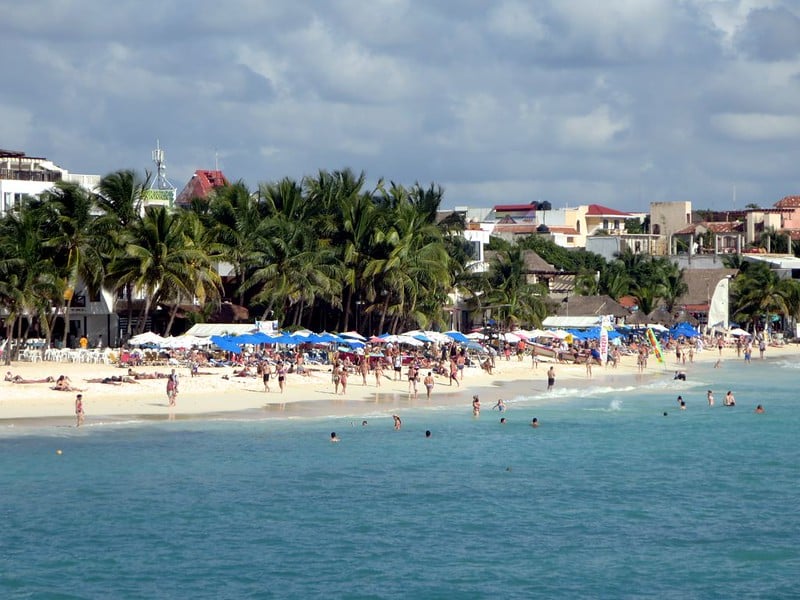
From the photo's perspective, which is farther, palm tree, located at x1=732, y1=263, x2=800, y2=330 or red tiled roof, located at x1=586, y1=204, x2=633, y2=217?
red tiled roof, located at x1=586, y1=204, x2=633, y2=217

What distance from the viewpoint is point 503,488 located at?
29.2 m

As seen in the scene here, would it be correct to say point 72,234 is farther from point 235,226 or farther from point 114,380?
point 114,380

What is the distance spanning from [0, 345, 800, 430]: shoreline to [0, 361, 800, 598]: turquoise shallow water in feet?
5.38

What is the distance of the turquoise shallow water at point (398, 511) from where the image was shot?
21281mm

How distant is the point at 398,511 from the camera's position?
26.3m

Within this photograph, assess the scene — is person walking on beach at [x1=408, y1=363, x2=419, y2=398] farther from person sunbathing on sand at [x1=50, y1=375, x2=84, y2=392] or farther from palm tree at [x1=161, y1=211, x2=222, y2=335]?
person sunbathing on sand at [x1=50, y1=375, x2=84, y2=392]

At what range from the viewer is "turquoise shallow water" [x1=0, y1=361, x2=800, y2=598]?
21281 millimetres

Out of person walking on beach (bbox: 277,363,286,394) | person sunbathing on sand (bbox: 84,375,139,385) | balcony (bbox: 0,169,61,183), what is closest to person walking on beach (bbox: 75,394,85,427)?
person sunbathing on sand (bbox: 84,375,139,385)

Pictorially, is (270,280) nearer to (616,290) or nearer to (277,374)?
(277,374)

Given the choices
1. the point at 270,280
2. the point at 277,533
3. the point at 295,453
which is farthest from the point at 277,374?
the point at 277,533

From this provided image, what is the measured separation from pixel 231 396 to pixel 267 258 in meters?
14.9

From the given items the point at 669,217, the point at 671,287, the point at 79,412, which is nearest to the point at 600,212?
the point at 669,217

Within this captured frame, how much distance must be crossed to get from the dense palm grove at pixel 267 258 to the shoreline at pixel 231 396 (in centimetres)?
494

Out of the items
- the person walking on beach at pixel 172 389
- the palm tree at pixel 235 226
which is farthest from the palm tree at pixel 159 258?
the person walking on beach at pixel 172 389
